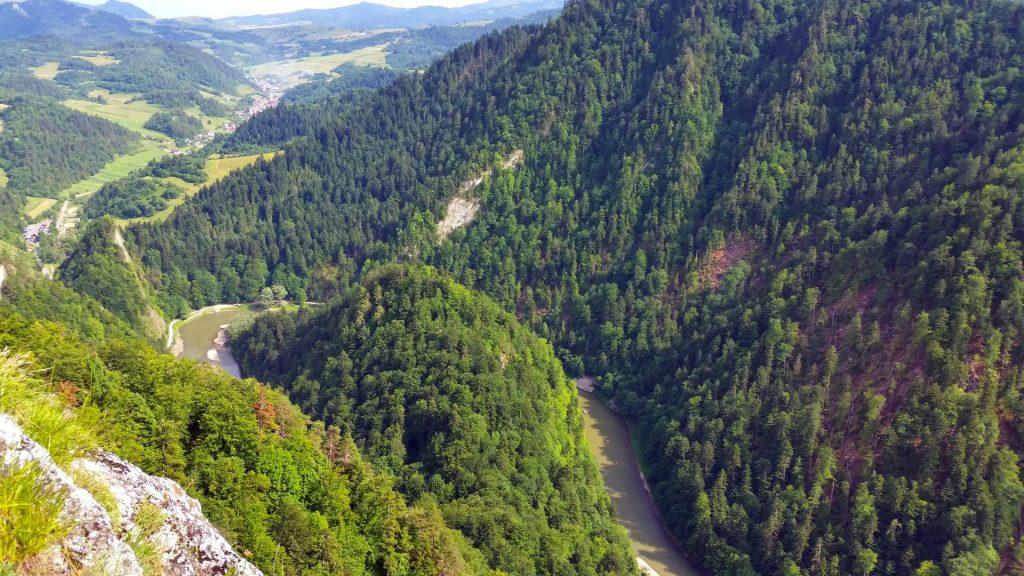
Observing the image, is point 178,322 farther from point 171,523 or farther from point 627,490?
point 171,523

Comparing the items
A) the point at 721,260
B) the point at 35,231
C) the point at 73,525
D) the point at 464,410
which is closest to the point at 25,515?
the point at 73,525

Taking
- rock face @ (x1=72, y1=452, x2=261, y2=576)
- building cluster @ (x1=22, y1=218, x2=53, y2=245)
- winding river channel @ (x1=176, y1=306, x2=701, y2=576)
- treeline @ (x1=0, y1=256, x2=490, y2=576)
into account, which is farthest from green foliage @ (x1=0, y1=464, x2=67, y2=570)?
building cluster @ (x1=22, y1=218, x2=53, y2=245)

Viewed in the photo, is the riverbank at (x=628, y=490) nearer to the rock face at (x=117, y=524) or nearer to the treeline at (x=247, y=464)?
the treeline at (x=247, y=464)

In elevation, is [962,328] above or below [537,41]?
below

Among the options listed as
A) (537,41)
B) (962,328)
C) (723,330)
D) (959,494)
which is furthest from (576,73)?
(959,494)

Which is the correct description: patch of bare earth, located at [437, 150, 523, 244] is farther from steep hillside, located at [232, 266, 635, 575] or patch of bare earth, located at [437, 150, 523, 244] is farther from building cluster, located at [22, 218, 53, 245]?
building cluster, located at [22, 218, 53, 245]

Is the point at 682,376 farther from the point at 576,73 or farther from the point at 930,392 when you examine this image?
the point at 576,73
